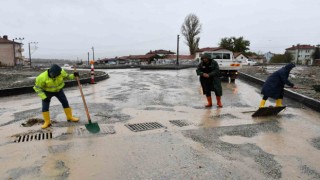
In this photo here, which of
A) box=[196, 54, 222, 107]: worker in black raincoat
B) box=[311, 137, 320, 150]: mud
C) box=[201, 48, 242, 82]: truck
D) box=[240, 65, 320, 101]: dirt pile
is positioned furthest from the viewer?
box=[201, 48, 242, 82]: truck

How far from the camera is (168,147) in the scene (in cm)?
478

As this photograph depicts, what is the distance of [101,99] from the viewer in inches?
392

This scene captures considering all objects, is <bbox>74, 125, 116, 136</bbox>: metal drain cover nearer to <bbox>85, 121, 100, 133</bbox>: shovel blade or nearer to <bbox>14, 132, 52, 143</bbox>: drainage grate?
<bbox>85, 121, 100, 133</bbox>: shovel blade

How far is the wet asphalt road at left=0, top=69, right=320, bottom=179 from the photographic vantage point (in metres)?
3.83

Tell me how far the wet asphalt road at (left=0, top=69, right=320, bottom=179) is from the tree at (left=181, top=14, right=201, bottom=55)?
209 ft

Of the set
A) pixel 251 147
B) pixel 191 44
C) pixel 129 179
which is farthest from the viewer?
pixel 191 44

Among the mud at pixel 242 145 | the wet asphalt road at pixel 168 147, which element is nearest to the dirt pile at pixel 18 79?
the wet asphalt road at pixel 168 147

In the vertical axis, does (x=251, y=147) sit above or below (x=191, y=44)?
below

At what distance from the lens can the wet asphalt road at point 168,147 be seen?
3826 millimetres

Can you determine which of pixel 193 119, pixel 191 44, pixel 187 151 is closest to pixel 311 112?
pixel 193 119

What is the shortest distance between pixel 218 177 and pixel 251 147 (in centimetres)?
143

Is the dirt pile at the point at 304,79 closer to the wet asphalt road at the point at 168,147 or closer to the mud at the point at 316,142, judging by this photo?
the wet asphalt road at the point at 168,147

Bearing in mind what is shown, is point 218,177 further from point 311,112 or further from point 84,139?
point 311,112

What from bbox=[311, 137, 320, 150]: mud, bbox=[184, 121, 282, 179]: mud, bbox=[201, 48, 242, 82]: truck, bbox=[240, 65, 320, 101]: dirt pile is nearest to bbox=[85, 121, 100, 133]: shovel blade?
bbox=[184, 121, 282, 179]: mud
